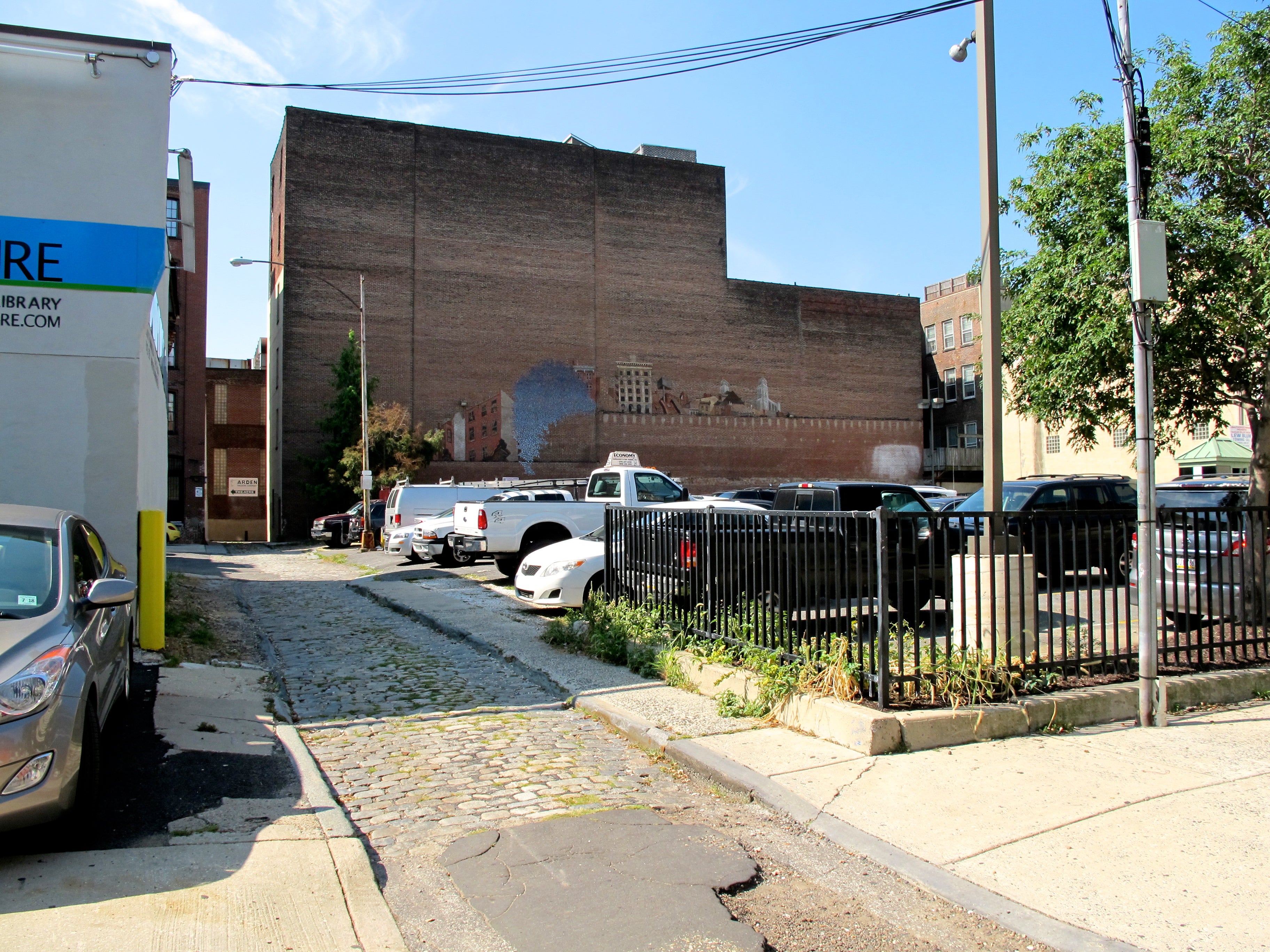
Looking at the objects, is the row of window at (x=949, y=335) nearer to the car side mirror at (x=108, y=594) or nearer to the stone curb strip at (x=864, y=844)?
the stone curb strip at (x=864, y=844)

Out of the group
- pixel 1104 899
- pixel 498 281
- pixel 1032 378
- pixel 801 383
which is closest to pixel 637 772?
pixel 1104 899

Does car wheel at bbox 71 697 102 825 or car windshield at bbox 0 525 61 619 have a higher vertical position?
car windshield at bbox 0 525 61 619

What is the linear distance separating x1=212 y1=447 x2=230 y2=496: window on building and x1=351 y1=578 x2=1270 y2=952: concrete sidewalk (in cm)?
5773

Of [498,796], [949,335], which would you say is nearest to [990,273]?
[498,796]

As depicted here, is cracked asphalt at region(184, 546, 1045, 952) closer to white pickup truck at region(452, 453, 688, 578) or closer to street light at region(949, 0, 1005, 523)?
street light at region(949, 0, 1005, 523)

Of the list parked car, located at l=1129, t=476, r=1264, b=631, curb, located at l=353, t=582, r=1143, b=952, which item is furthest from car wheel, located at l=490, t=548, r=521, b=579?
parked car, located at l=1129, t=476, r=1264, b=631

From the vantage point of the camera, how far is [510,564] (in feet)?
58.5

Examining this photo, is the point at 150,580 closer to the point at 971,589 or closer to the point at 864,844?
the point at 864,844

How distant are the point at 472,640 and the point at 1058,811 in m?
7.24

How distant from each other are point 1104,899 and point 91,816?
4740 millimetres

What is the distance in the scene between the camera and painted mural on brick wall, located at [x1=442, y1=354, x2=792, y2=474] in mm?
47312

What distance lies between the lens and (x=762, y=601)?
25.4 ft

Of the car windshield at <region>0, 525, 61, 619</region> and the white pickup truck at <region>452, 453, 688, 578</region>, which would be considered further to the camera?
the white pickup truck at <region>452, 453, 688, 578</region>

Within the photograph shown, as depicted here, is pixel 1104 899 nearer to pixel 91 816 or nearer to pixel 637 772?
pixel 637 772
